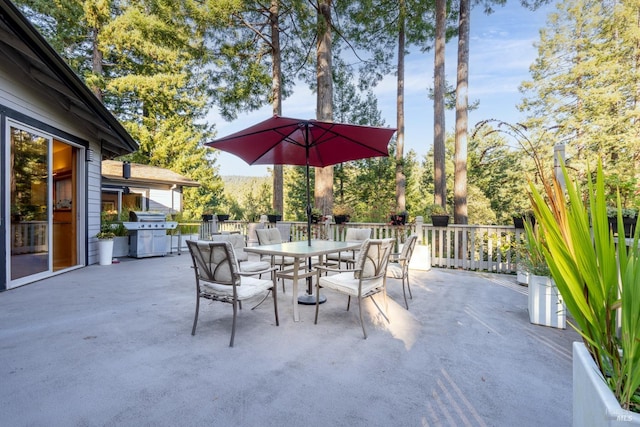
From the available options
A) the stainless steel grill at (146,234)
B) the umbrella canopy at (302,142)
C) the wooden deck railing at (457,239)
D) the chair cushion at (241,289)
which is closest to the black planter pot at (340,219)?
the wooden deck railing at (457,239)

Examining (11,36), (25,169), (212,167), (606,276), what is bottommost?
(606,276)

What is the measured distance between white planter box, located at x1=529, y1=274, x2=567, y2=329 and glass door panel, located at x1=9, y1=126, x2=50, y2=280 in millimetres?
6911

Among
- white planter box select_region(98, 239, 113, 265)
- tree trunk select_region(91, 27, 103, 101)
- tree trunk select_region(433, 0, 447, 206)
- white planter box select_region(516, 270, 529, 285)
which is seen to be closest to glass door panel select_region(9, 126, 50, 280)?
white planter box select_region(98, 239, 113, 265)

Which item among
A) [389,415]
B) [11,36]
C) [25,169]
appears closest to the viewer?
[389,415]

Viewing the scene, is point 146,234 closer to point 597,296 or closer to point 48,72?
point 48,72

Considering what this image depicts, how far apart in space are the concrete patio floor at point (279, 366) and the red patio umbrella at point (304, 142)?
1574mm

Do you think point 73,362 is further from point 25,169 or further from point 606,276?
point 25,169

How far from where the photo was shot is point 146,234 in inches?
304

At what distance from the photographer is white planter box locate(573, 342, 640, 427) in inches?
30.9

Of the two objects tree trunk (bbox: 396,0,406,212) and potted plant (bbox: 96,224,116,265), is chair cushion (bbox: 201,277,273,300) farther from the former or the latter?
tree trunk (bbox: 396,0,406,212)

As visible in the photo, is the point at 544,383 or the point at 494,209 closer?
the point at 544,383

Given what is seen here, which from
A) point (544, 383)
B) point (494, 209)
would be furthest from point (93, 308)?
point (494, 209)

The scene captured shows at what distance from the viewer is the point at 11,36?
138 inches

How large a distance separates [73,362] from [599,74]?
1890cm
